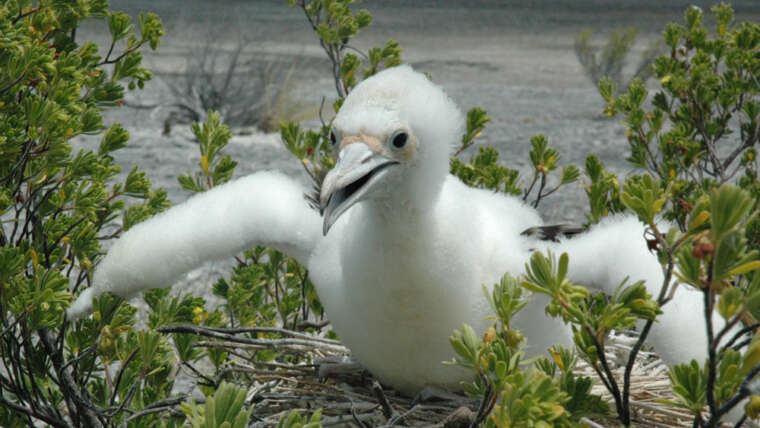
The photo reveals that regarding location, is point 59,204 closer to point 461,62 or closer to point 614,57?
point 614,57

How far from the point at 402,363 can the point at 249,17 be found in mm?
20378

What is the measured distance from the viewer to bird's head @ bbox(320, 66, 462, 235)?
5.16 ft

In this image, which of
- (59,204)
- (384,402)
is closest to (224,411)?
(384,402)

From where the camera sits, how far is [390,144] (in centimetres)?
165

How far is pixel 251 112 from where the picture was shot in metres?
10.1

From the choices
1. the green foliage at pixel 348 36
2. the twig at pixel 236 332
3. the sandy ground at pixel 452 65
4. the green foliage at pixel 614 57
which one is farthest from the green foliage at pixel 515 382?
the green foliage at pixel 614 57

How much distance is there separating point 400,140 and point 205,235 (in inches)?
26.2

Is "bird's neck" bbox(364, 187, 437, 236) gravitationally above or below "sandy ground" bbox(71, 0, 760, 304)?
above

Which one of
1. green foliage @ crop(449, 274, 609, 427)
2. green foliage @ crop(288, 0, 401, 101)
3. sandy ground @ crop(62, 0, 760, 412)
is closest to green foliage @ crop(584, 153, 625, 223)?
green foliage @ crop(288, 0, 401, 101)

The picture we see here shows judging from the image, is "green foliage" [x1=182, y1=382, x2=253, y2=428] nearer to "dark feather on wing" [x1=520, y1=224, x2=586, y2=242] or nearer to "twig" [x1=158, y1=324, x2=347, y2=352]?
"twig" [x1=158, y1=324, x2=347, y2=352]

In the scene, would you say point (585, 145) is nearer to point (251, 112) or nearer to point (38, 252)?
point (251, 112)

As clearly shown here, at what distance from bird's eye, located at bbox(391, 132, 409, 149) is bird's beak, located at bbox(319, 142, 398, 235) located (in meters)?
0.04

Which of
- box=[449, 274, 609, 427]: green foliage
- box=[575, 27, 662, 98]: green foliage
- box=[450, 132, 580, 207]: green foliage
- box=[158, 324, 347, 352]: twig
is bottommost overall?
box=[575, 27, 662, 98]: green foliage

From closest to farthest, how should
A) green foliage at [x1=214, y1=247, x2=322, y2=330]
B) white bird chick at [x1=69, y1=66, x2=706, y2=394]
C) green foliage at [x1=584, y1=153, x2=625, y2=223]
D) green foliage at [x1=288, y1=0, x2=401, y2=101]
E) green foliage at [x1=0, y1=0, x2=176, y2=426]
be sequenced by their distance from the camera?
1. white bird chick at [x1=69, y1=66, x2=706, y2=394]
2. green foliage at [x1=0, y1=0, x2=176, y2=426]
3. green foliage at [x1=214, y1=247, x2=322, y2=330]
4. green foliage at [x1=584, y1=153, x2=625, y2=223]
5. green foliage at [x1=288, y1=0, x2=401, y2=101]
